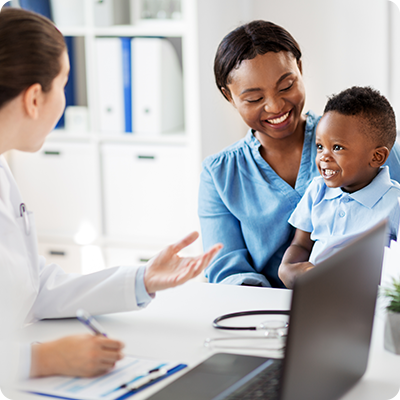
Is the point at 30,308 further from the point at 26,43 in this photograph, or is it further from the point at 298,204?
the point at 298,204

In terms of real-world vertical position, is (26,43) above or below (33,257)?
above

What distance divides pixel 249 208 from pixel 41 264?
0.66 m

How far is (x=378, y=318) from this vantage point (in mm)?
1149

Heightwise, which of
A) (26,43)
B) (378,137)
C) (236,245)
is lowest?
(236,245)

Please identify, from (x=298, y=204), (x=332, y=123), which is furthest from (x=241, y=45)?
(x=298, y=204)

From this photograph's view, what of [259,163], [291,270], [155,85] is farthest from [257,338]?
[155,85]

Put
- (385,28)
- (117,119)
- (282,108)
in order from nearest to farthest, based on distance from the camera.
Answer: (282,108) < (385,28) < (117,119)

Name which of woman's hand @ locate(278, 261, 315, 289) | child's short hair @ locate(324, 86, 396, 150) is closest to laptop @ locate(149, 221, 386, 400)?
woman's hand @ locate(278, 261, 315, 289)

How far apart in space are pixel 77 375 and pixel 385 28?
2261 mm

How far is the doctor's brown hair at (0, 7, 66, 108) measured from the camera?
101 centimetres

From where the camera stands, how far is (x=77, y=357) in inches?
36.1

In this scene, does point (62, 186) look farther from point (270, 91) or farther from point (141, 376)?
point (141, 376)

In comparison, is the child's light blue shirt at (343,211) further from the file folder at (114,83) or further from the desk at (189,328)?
the file folder at (114,83)

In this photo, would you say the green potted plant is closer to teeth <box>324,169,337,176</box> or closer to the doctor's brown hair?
teeth <box>324,169,337,176</box>
